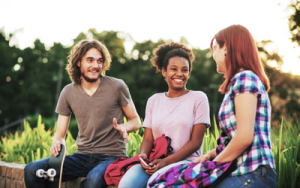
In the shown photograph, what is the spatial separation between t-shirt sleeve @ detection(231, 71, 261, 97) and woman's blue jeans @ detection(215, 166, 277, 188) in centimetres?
47

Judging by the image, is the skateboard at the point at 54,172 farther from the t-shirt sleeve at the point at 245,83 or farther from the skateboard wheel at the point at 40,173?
the t-shirt sleeve at the point at 245,83

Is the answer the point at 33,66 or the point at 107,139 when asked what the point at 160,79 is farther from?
the point at 107,139

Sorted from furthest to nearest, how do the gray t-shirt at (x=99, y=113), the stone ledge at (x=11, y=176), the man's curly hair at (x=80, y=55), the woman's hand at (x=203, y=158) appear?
the stone ledge at (x=11, y=176), the man's curly hair at (x=80, y=55), the gray t-shirt at (x=99, y=113), the woman's hand at (x=203, y=158)

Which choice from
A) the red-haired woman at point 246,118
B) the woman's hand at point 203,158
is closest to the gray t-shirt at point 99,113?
the woman's hand at point 203,158

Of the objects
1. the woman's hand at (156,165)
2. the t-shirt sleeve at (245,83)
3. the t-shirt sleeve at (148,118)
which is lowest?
the woman's hand at (156,165)

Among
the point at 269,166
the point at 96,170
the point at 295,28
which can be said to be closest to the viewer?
the point at 269,166

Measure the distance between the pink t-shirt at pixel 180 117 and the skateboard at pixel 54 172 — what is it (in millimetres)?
905

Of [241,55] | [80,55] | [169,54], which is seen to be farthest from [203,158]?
[80,55]

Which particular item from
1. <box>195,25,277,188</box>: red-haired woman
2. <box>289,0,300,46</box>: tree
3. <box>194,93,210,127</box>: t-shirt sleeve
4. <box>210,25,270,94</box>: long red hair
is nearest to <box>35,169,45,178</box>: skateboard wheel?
<box>194,93,210,127</box>: t-shirt sleeve

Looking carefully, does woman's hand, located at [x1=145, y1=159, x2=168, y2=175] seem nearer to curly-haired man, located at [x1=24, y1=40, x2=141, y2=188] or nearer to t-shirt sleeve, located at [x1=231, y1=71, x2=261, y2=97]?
curly-haired man, located at [x1=24, y1=40, x2=141, y2=188]

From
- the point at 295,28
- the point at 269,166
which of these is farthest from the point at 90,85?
the point at 295,28

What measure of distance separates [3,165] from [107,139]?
190cm

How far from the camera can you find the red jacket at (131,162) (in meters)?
2.70

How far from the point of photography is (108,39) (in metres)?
40.6
